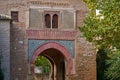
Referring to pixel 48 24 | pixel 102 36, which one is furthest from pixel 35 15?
pixel 102 36

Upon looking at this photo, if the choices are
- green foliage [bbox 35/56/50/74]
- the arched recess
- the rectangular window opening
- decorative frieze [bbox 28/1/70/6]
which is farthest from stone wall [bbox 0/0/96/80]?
green foliage [bbox 35/56/50/74]

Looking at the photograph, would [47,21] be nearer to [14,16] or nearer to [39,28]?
[39,28]

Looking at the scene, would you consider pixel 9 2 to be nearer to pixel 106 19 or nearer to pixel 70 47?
pixel 70 47

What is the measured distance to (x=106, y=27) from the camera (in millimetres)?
18469

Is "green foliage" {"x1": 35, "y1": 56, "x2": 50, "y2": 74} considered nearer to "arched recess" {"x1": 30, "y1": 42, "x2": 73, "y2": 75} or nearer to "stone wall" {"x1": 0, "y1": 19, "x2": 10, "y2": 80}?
"arched recess" {"x1": 30, "y1": 42, "x2": 73, "y2": 75}

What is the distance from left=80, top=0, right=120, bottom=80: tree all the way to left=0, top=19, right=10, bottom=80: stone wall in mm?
7588

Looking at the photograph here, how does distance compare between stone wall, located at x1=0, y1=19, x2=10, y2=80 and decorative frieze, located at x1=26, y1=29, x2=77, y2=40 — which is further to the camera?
decorative frieze, located at x1=26, y1=29, x2=77, y2=40

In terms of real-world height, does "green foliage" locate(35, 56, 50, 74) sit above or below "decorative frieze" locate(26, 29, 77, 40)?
below

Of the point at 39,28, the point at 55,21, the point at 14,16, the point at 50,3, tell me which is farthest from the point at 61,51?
the point at 14,16

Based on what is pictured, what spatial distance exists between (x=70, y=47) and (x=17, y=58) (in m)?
3.41

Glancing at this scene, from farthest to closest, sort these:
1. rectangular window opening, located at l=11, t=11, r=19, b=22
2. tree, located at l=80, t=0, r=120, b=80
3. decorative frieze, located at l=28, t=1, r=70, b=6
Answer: decorative frieze, located at l=28, t=1, r=70, b=6
rectangular window opening, located at l=11, t=11, r=19, b=22
tree, located at l=80, t=0, r=120, b=80

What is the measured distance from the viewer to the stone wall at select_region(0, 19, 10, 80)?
26.4m

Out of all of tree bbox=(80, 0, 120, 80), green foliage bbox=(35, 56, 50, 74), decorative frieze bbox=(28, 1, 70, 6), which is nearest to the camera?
tree bbox=(80, 0, 120, 80)

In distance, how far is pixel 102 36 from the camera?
1931 cm
